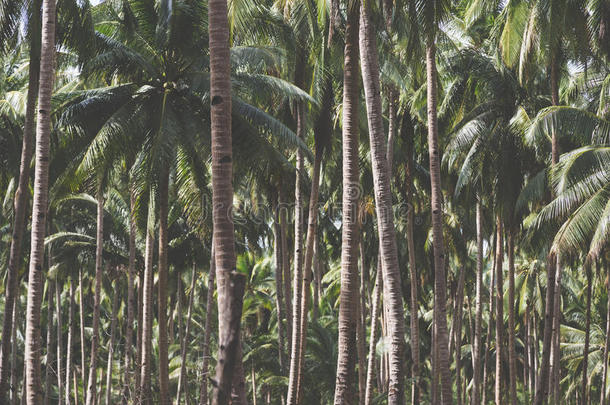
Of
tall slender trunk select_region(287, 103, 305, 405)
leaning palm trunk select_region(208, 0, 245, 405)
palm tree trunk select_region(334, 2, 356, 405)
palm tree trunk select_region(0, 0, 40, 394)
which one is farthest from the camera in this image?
tall slender trunk select_region(287, 103, 305, 405)

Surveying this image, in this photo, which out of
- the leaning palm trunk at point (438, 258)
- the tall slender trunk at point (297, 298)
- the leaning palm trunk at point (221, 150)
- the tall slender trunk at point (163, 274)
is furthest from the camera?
the tall slender trunk at point (163, 274)

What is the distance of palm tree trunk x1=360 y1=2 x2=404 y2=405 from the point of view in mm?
12484

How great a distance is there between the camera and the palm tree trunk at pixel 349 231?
12406mm

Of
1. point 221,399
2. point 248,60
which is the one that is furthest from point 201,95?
point 221,399

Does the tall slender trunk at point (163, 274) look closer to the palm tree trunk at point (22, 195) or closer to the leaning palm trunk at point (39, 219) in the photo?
the palm tree trunk at point (22, 195)

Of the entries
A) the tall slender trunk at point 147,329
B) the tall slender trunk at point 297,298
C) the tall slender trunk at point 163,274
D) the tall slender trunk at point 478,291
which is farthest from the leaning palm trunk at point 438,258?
the tall slender trunk at point 478,291

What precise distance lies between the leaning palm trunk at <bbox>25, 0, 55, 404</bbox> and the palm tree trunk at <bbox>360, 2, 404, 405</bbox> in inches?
195

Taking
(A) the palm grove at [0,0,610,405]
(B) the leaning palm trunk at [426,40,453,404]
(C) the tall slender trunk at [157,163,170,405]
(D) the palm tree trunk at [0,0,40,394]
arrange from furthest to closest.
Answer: (C) the tall slender trunk at [157,163,170,405] < (D) the palm tree trunk at [0,0,40,394] < (B) the leaning palm trunk at [426,40,453,404] < (A) the palm grove at [0,0,610,405]

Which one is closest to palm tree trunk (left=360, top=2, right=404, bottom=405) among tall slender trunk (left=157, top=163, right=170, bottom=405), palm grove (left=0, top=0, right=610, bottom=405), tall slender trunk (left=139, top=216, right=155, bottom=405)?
palm grove (left=0, top=0, right=610, bottom=405)

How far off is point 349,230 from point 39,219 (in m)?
4.68

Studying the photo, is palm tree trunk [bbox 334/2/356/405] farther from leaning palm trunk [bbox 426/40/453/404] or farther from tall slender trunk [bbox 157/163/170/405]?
tall slender trunk [bbox 157/163/170/405]

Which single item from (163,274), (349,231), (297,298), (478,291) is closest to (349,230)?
(349,231)

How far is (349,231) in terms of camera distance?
13.0 m

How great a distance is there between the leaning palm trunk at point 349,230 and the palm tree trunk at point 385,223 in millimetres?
244
